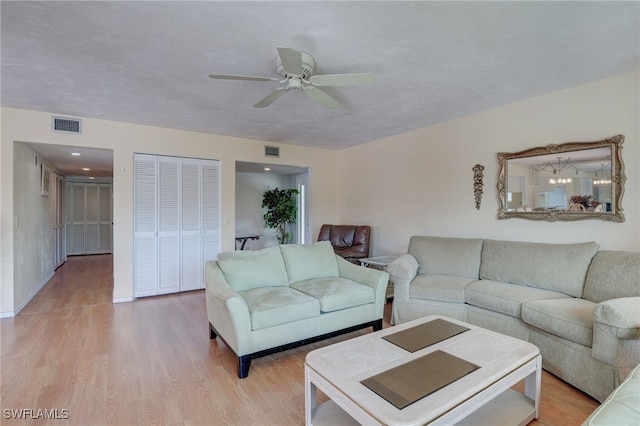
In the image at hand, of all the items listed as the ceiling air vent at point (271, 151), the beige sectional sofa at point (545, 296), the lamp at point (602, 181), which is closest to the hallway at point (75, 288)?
the ceiling air vent at point (271, 151)

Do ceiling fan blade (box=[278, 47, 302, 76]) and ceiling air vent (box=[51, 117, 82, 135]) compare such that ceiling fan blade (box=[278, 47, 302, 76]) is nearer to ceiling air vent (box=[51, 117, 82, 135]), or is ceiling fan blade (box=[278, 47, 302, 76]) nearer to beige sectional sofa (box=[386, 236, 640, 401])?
beige sectional sofa (box=[386, 236, 640, 401])

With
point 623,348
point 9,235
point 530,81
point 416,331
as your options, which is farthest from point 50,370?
point 530,81

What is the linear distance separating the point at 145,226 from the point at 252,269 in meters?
2.41

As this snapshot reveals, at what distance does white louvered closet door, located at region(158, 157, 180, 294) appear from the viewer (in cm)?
455

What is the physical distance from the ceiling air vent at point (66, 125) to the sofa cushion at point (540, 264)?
5.13 meters

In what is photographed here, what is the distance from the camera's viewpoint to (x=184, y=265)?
4.77 meters

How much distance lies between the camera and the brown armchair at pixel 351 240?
5.07 metres

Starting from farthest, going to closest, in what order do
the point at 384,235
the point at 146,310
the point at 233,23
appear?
the point at 384,235
the point at 146,310
the point at 233,23

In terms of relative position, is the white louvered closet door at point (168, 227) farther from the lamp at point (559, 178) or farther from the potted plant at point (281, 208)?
the lamp at point (559, 178)

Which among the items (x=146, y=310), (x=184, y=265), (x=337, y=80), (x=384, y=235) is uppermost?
(x=337, y=80)

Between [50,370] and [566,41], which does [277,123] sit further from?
[50,370]

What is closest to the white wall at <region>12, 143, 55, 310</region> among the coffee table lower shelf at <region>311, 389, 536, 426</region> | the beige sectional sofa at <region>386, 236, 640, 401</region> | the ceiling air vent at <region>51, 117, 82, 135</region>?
the ceiling air vent at <region>51, 117, 82, 135</region>

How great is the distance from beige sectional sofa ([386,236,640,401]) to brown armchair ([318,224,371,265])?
49.8 inches

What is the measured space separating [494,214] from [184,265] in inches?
173
